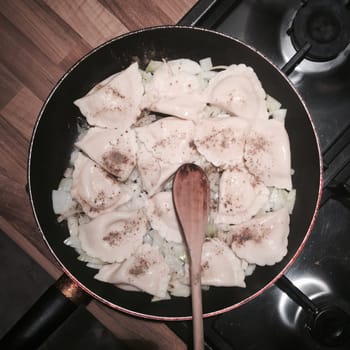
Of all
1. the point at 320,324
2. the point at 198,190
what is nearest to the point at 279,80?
the point at 198,190

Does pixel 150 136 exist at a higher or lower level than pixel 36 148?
lower

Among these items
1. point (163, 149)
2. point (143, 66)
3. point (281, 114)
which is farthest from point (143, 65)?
point (281, 114)

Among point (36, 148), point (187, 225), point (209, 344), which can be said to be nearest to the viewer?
point (187, 225)

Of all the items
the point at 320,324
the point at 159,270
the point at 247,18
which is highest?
Answer: the point at 247,18

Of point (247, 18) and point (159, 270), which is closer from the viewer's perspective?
point (159, 270)

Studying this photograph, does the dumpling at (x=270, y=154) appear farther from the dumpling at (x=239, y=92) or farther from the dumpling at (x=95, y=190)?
the dumpling at (x=95, y=190)

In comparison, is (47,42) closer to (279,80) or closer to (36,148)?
(36,148)

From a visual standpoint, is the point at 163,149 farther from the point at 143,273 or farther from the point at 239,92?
the point at 143,273
